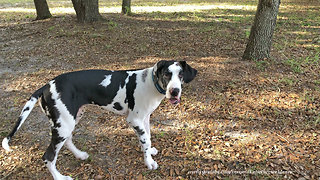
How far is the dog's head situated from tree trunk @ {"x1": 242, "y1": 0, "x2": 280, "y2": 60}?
15.1 feet

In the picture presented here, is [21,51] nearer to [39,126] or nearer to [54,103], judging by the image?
[39,126]

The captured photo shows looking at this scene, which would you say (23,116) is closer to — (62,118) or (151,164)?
(62,118)

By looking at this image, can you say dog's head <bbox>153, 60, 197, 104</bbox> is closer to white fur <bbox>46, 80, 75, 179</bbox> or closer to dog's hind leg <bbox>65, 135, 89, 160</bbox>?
white fur <bbox>46, 80, 75, 179</bbox>

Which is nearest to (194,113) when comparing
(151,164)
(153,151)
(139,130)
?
(153,151)

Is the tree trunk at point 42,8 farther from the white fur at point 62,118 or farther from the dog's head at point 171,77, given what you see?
the dog's head at point 171,77

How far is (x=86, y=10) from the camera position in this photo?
11.0 metres

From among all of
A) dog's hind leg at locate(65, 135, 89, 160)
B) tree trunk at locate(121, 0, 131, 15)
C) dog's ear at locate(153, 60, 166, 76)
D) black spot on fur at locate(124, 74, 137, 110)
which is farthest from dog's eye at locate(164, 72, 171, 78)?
tree trunk at locate(121, 0, 131, 15)

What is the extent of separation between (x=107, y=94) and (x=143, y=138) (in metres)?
0.95

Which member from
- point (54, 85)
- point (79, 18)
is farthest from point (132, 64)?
point (79, 18)

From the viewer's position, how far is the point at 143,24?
476 inches

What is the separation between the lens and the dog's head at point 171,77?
2.99 meters

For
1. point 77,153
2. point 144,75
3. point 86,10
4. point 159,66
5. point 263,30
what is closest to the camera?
point 159,66

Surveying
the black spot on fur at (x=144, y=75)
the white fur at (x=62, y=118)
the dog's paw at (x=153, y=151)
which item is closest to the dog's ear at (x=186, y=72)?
the black spot on fur at (x=144, y=75)

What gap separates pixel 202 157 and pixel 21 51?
8.57m
